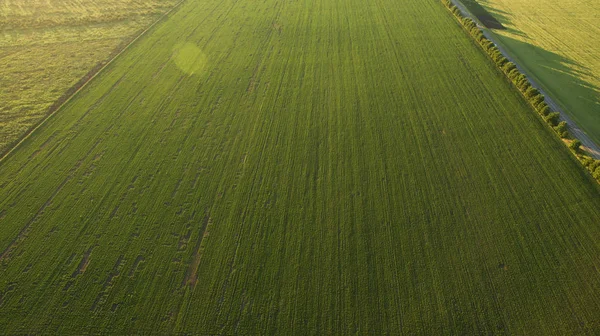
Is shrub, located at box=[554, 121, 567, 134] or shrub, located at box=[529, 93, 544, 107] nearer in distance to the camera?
shrub, located at box=[554, 121, 567, 134]

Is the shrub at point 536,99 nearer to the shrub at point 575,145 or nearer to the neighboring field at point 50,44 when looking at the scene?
the shrub at point 575,145

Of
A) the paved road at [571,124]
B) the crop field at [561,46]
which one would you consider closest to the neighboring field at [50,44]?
the paved road at [571,124]

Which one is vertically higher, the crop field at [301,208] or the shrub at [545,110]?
the shrub at [545,110]

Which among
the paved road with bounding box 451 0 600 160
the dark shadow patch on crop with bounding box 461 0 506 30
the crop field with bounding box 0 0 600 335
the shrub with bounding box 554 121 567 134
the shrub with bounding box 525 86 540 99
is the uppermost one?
the dark shadow patch on crop with bounding box 461 0 506 30

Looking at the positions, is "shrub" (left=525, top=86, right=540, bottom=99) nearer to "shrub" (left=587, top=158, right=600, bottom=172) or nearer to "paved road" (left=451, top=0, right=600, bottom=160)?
"paved road" (left=451, top=0, right=600, bottom=160)

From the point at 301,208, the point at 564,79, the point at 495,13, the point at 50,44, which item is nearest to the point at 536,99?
the point at 564,79

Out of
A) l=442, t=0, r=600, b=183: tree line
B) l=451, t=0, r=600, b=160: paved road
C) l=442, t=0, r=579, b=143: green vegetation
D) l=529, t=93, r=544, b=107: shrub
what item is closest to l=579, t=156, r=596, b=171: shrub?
l=442, t=0, r=600, b=183: tree line
